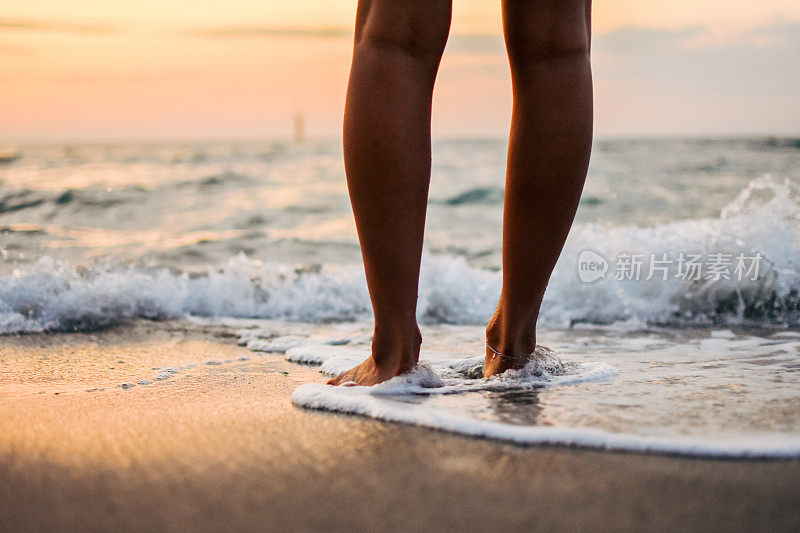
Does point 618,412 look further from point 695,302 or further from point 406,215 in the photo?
point 695,302

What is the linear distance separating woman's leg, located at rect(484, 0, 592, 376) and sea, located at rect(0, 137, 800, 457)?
0.26 meters

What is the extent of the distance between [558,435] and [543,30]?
0.71m

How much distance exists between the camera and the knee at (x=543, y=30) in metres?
1.31

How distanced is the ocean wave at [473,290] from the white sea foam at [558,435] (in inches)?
61.9

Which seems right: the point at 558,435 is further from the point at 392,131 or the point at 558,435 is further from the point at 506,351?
the point at 392,131

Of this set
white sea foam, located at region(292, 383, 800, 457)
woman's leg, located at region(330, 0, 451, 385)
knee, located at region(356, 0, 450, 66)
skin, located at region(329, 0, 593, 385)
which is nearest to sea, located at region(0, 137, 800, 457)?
white sea foam, located at region(292, 383, 800, 457)

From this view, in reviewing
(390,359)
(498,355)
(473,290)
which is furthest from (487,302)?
(390,359)

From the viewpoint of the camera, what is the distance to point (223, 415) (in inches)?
47.8

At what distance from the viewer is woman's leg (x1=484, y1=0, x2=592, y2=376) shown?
1324mm

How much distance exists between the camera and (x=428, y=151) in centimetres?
129

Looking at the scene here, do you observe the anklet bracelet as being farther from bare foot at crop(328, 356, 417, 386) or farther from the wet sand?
the wet sand

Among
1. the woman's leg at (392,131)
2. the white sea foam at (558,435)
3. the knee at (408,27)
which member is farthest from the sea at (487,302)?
the knee at (408,27)

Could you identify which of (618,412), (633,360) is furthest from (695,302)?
(618,412)

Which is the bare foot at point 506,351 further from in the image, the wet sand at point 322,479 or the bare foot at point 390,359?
the wet sand at point 322,479
